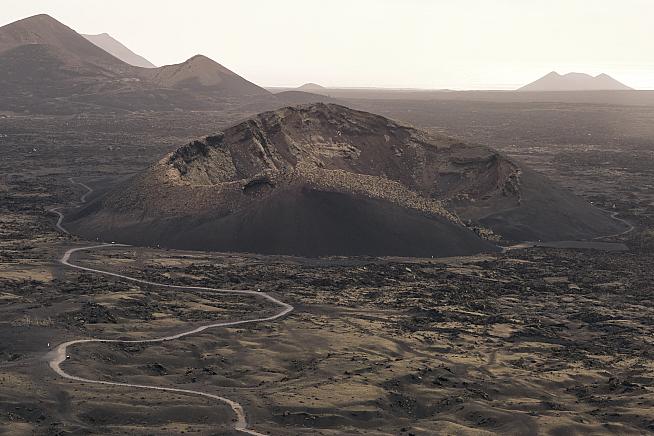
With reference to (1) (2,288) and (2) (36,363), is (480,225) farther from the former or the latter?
(2) (36,363)

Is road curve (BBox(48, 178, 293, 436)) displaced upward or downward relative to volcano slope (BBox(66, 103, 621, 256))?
downward

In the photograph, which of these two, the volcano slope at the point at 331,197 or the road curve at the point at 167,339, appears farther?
the volcano slope at the point at 331,197

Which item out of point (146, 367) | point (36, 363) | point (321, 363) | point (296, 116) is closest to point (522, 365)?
point (321, 363)

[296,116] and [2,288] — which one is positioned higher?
[296,116]

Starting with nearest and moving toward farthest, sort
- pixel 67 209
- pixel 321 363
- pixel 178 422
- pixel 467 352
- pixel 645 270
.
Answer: pixel 178 422
pixel 321 363
pixel 467 352
pixel 645 270
pixel 67 209

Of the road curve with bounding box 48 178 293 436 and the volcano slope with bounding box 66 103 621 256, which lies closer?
the road curve with bounding box 48 178 293 436

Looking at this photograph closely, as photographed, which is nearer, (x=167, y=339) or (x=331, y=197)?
(x=167, y=339)

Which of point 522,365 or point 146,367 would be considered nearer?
point 146,367

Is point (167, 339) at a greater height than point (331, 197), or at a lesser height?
lesser
